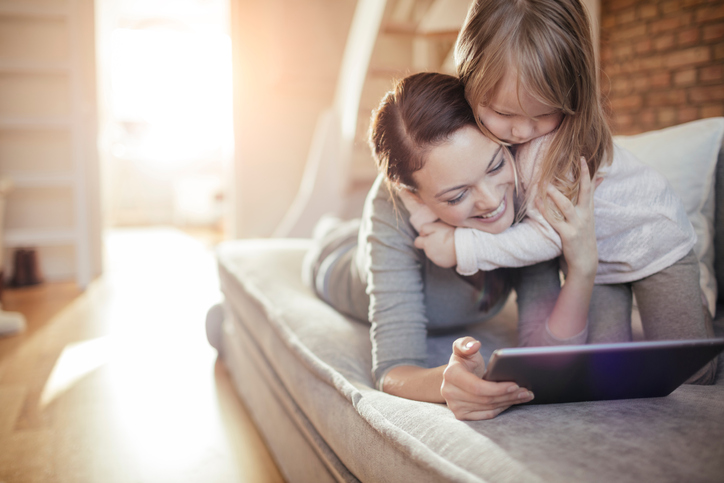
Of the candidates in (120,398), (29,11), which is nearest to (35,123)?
(29,11)

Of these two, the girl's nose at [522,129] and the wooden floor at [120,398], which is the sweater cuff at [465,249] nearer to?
the girl's nose at [522,129]

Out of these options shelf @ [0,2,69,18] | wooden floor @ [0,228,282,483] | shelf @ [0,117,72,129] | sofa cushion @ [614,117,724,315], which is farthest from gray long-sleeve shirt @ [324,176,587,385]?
shelf @ [0,2,69,18]

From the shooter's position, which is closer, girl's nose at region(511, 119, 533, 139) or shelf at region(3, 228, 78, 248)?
girl's nose at region(511, 119, 533, 139)

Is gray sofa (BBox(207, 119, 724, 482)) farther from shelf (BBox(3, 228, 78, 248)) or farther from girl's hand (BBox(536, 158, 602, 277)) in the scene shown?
shelf (BBox(3, 228, 78, 248))

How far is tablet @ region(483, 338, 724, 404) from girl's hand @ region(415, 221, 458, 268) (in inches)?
11.1

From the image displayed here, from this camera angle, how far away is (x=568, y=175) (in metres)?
0.82

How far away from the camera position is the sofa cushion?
45.6 inches

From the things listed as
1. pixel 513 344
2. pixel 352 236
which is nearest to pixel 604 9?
pixel 352 236

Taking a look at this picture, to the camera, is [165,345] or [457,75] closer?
[457,75]

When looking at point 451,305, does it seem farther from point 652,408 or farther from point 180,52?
point 180,52

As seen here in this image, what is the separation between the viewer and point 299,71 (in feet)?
12.6

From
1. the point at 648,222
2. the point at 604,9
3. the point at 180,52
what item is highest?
the point at 180,52

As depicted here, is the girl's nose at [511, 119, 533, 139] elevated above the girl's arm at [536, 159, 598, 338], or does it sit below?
above

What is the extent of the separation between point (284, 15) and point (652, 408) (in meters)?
3.72
